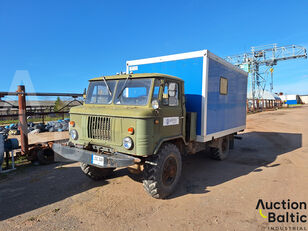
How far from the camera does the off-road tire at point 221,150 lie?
6889mm

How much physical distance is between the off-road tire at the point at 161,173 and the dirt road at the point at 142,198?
22cm

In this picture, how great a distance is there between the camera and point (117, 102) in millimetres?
4328

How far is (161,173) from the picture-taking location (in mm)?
4016

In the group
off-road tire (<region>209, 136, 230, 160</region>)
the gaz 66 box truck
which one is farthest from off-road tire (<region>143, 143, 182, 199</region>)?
off-road tire (<region>209, 136, 230, 160</region>)

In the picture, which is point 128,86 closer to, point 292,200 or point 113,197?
point 113,197

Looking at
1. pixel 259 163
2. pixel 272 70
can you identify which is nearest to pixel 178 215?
pixel 259 163

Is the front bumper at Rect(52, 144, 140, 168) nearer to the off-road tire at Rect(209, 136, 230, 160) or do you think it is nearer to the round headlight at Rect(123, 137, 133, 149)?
the round headlight at Rect(123, 137, 133, 149)

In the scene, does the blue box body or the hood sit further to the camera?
the blue box body

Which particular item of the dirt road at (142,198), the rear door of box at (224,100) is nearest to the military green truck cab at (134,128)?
the dirt road at (142,198)

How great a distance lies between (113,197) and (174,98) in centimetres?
242

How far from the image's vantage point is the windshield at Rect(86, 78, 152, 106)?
4168 mm

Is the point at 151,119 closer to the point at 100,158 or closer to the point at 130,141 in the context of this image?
the point at 130,141

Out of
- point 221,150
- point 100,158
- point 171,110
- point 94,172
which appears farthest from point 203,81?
point 94,172

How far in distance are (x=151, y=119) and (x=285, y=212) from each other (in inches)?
118
